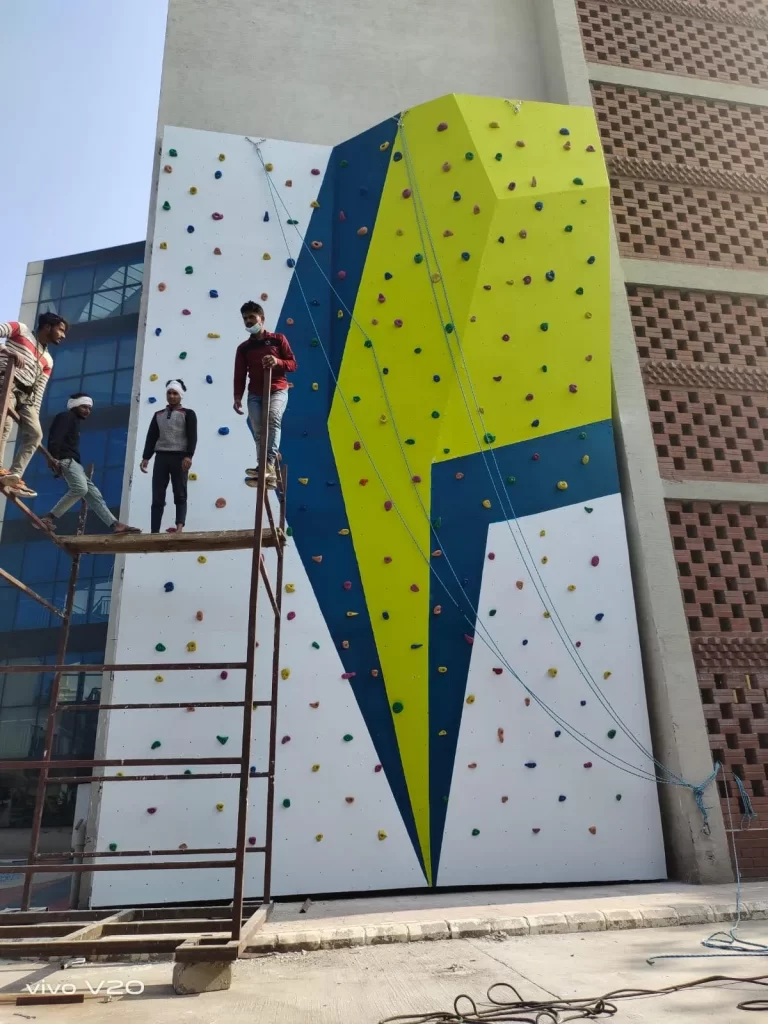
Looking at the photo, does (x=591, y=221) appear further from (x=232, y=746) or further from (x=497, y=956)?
(x=497, y=956)

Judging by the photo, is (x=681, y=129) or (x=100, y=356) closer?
(x=681, y=129)

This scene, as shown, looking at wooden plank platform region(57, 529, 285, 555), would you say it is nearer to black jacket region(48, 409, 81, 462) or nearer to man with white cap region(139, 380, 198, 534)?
black jacket region(48, 409, 81, 462)

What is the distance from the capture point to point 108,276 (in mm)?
20953

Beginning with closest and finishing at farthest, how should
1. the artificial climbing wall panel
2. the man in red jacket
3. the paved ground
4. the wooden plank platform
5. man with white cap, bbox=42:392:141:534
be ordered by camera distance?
the paved ground < the wooden plank platform < the man in red jacket < man with white cap, bbox=42:392:141:534 < the artificial climbing wall panel

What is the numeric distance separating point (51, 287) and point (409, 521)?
60.0 feet

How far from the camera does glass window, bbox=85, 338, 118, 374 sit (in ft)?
66.3

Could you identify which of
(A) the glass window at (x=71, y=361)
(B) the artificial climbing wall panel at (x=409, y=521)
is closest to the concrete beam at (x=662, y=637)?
(B) the artificial climbing wall panel at (x=409, y=521)

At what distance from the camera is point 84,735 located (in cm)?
1811

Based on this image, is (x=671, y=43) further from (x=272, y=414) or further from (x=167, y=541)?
(x=167, y=541)

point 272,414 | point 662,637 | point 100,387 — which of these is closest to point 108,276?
point 100,387

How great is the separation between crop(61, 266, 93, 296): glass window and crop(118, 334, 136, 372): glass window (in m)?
2.00

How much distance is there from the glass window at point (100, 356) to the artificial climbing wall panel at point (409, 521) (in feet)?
45.6

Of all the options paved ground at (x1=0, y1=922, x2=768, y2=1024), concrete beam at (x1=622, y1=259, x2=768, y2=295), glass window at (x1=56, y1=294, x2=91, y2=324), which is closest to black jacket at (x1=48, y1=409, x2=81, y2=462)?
paved ground at (x1=0, y1=922, x2=768, y2=1024)

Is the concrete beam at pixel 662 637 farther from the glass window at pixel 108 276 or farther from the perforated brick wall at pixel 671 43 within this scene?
the glass window at pixel 108 276
